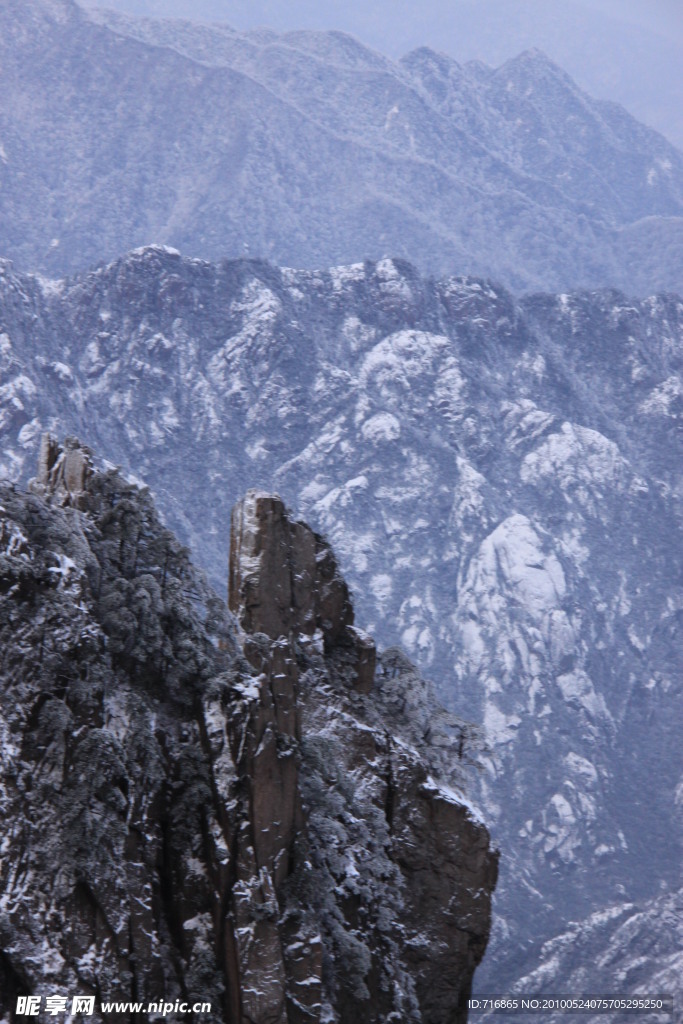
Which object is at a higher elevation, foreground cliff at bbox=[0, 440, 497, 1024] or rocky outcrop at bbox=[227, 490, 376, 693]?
rocky outcrop at bbox=[227, 490, 376, 693]

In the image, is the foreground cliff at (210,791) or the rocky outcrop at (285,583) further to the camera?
the rocky outcrop at (285,583)

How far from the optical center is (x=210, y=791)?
55.6 meters

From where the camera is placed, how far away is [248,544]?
66938 mm

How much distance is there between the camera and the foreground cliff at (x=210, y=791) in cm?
5156

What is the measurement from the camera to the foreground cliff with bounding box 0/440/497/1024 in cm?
5156

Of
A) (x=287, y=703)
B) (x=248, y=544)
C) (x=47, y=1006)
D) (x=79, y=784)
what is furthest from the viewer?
(x=248, y=544)

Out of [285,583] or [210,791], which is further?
[285,583]

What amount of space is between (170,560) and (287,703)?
8.64m

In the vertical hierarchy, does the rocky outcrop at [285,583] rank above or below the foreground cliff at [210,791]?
above

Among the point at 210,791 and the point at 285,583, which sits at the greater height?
the point at 285,583

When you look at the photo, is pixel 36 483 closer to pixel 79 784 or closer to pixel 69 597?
pixel 69 597

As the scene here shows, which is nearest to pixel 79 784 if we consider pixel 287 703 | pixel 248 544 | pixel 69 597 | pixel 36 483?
pixel 69 597

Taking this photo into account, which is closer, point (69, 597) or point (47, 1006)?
point (47, 1006)

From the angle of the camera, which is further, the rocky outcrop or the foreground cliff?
the rocky outcrop
